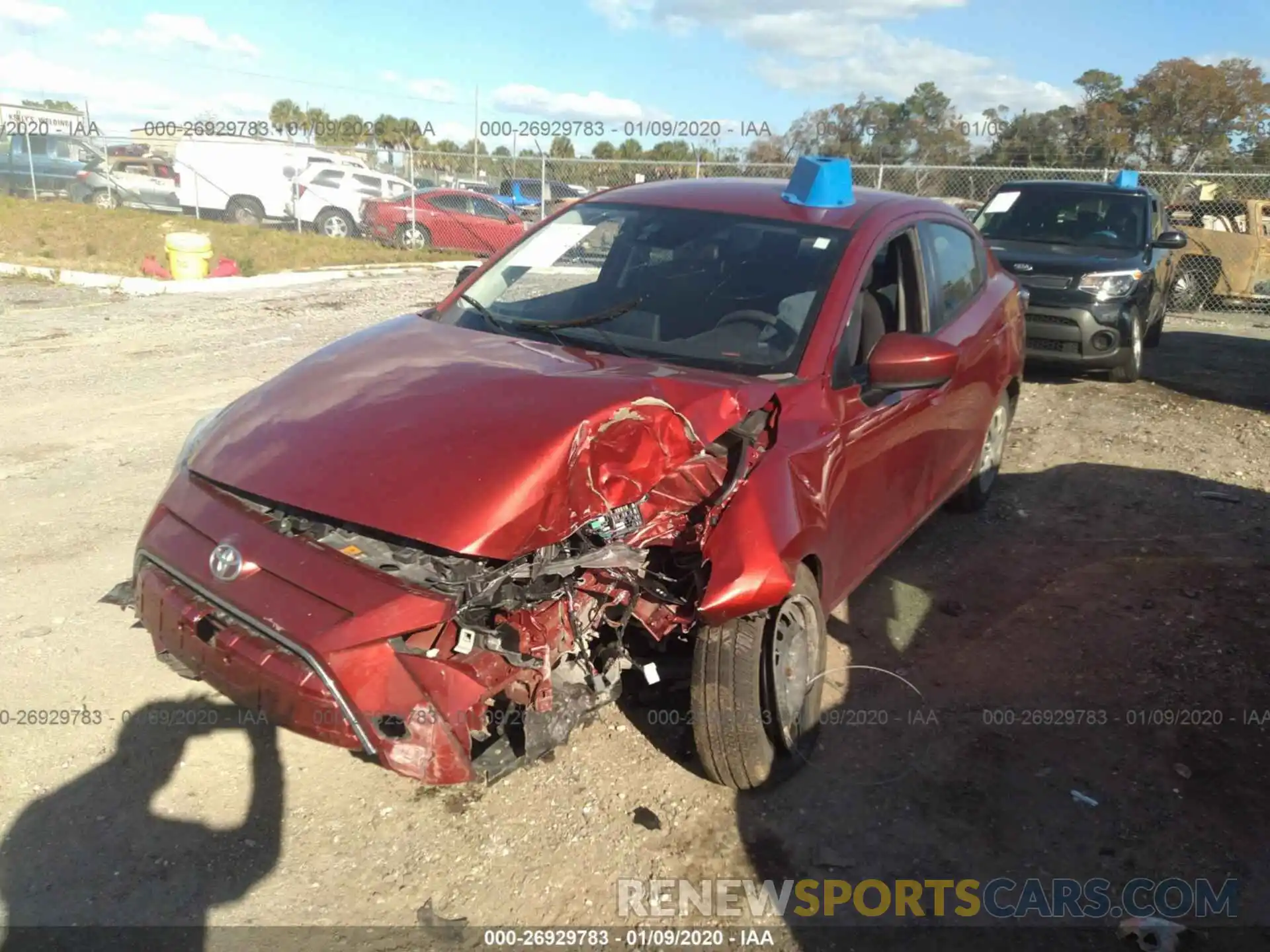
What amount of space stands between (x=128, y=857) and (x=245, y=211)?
21929mm

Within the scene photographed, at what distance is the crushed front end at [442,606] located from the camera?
8.29ft

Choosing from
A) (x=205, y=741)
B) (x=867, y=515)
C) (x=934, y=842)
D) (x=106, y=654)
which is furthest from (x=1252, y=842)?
(x=106, y=654)

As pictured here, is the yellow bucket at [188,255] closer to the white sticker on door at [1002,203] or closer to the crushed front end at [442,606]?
the white sticker on door at [1002,203]

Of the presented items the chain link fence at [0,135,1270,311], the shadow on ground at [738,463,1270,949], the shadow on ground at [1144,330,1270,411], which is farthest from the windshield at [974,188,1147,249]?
the chain link fence at [0,135,1270,311]

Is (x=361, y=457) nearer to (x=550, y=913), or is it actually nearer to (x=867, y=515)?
(x=550, y=913)

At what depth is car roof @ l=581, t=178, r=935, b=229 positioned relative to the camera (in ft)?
13.4

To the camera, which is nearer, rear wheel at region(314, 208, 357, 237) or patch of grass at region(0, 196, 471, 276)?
patch of grass at region(0, 196, 471, 276)

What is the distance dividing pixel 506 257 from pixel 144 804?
2.60m

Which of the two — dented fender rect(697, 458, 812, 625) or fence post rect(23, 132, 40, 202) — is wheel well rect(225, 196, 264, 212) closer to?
fence post rect(23, 132, 40, 202)

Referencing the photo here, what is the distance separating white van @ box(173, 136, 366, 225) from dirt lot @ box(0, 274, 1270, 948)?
17692 mm

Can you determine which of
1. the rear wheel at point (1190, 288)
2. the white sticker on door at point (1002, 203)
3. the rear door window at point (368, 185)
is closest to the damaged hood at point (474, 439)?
the white sticker on door at point (1002, 203)

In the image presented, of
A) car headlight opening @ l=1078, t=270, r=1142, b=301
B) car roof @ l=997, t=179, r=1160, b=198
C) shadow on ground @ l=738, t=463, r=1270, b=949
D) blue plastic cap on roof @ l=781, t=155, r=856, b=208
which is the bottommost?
shadow on ground @ l=738, t=463, r=1270, b=949

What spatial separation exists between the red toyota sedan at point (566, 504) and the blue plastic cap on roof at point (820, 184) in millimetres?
20
